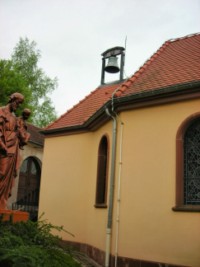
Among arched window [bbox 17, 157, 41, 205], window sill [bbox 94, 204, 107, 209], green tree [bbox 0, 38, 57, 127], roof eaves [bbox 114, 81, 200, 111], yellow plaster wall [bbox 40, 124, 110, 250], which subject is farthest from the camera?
green tree [bbox 0, 38, 57, 127]

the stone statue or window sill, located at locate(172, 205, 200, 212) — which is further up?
the stone statue

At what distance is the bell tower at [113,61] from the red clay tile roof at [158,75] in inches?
26.4

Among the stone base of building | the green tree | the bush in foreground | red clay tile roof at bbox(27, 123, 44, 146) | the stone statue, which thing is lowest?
the stone base of building

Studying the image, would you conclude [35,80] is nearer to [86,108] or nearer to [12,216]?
[86,108]

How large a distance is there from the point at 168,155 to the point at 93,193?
3.60 meters

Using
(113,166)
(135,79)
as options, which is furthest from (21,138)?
(135,79)

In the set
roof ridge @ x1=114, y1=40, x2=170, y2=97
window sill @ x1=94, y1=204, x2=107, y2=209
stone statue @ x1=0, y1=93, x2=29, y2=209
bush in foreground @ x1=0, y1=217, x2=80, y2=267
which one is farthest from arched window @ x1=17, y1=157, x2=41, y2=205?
bush in foreground @ x1=0, y1=217, x2=80, y2=267

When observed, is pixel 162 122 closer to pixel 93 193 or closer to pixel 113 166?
pixel 113 166

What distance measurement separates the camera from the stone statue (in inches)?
254

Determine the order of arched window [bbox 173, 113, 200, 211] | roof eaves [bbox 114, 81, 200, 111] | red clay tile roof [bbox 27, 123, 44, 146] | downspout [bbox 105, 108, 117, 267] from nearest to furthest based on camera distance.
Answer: arched window [bbox 173, 113, 200, 211], roof eaves [bbox 114, 81, 200, 111], downspout [bbox 105, 108, 117, 267], red clay tile roof [bbox 27, 123, 44, 146]

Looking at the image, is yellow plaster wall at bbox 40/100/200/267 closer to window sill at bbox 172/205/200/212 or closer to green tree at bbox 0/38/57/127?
window sill at bbox 172/205/200/212

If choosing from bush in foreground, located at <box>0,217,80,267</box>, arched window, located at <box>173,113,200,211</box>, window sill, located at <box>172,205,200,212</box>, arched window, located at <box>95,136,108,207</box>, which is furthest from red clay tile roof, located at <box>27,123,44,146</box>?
bush in foreground, located at <box>0,217,80,267</box>

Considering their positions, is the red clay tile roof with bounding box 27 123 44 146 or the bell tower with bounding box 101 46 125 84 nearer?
the bell tower with bounding box 101 46 125 84

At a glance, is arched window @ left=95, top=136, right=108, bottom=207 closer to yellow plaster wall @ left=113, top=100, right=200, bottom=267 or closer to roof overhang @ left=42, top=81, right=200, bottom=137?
roof overhang @ left=42, top=81, right=200, bottom=137
